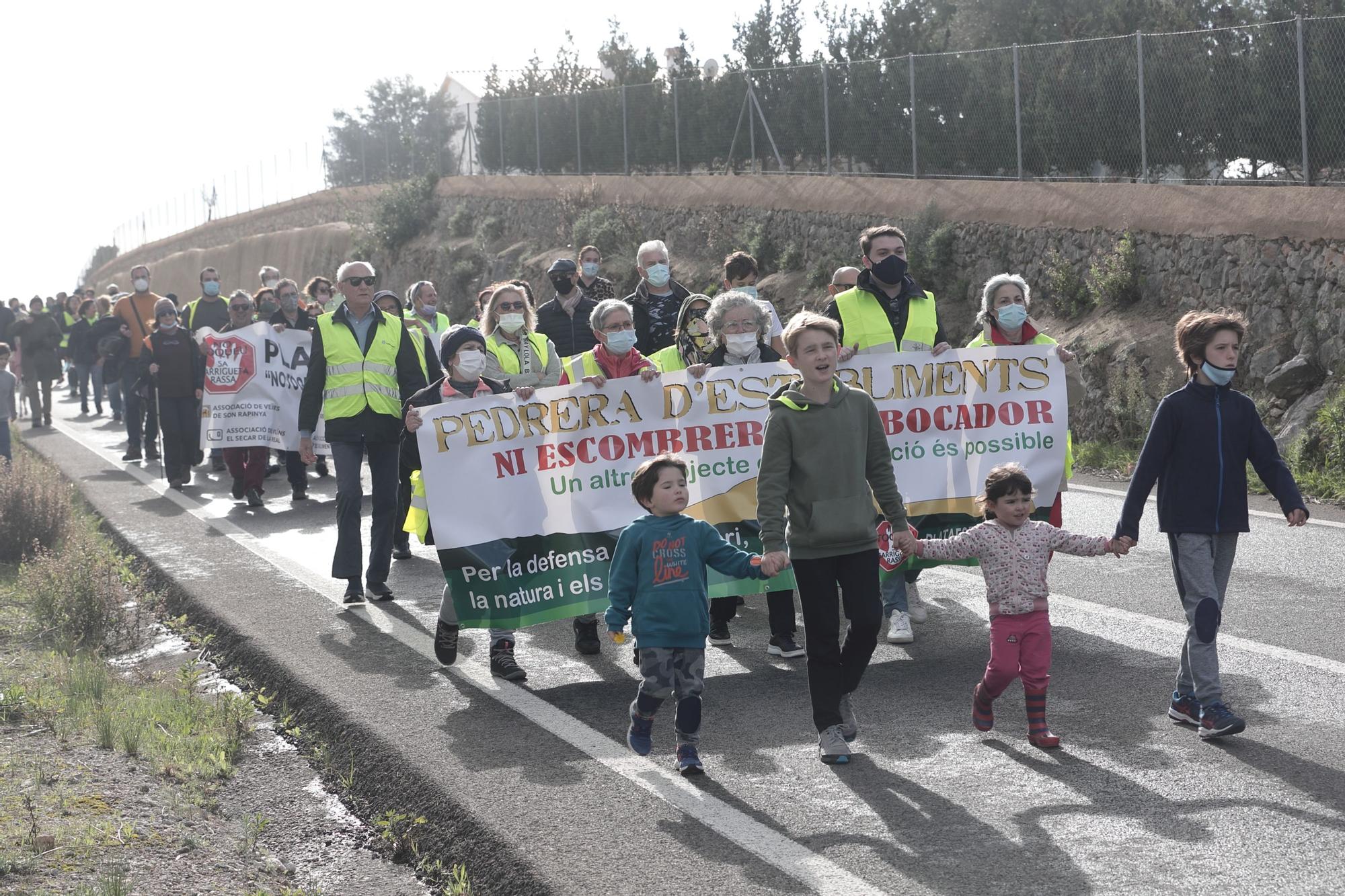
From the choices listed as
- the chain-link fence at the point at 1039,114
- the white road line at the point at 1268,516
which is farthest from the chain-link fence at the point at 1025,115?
the white road line at the point at 1268,516

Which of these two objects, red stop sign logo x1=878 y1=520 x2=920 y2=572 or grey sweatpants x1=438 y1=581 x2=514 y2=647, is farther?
red stop sign logo x1=878 y1=520 x2=920 y2=572

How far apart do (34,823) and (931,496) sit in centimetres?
502

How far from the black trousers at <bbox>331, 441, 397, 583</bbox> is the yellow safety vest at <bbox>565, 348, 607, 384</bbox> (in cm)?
153

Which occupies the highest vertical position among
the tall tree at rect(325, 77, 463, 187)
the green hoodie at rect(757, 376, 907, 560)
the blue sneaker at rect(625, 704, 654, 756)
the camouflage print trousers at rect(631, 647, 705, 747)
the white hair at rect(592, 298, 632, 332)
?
the tall tree at rect(325, 77, 463, 187)

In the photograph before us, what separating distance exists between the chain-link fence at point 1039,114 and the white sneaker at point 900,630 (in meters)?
11.0

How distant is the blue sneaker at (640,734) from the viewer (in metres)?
6.56

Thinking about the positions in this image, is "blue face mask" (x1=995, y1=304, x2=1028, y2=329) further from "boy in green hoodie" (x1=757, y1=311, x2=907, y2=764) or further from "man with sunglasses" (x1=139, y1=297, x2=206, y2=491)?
"man with sunglasses" (x1=139, y1=297, x2=206, y2=491)

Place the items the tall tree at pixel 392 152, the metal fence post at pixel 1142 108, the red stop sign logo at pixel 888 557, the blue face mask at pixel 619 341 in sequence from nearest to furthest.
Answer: the red stop sign logo at pixel 888 557 < the blue face mask at pixel 619 341 < the metal fence post at pixel 1142 108 < the tall tree at pixel 392 152

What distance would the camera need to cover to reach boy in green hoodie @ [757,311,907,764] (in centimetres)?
641

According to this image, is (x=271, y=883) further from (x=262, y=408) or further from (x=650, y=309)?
(x=262, y=408)

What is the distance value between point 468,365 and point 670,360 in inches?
48.3

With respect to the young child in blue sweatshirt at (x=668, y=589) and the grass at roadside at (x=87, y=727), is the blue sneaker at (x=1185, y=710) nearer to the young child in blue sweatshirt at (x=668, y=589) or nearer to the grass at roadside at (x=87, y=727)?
the young child in blue sweatshirt at (x=668, y=589)

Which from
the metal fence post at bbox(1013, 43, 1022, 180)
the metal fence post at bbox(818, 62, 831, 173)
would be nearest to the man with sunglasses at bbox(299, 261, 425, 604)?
the metal fence post at bbox(1013, 43, 1022, 180)

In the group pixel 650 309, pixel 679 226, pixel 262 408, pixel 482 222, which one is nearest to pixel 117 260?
pixel 482 222
